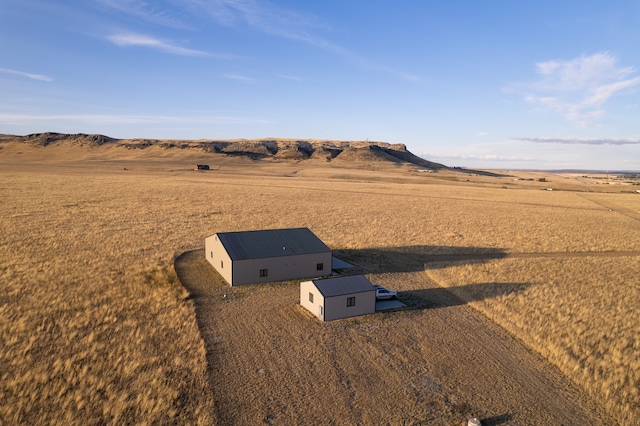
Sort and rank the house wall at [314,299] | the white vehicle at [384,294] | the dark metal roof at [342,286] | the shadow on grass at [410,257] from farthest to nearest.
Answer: the shadow on grass at [410,257]
the white vehicle at [384,294]
the dark metal roof at [342,286]
the house wall at [314,299]

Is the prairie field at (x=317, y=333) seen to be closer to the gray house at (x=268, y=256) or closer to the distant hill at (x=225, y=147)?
the gray house at (x=268, y=256)

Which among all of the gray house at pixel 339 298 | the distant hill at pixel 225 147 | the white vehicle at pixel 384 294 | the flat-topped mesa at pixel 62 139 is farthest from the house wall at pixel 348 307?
the flat-topped mesa at pixel 62 139

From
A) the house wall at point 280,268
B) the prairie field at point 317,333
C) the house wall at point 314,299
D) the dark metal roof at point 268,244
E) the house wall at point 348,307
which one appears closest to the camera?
the prairie field at point 317,333

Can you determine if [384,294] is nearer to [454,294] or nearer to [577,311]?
[454,294]

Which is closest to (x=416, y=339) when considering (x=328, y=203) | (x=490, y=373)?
(x=490, y=373)

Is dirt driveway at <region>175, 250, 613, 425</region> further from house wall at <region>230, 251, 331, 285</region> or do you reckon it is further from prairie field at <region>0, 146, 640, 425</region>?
house wall at <region>230, 251, 331, 285</region>

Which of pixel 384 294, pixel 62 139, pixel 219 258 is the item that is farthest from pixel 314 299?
pixel 62 139
